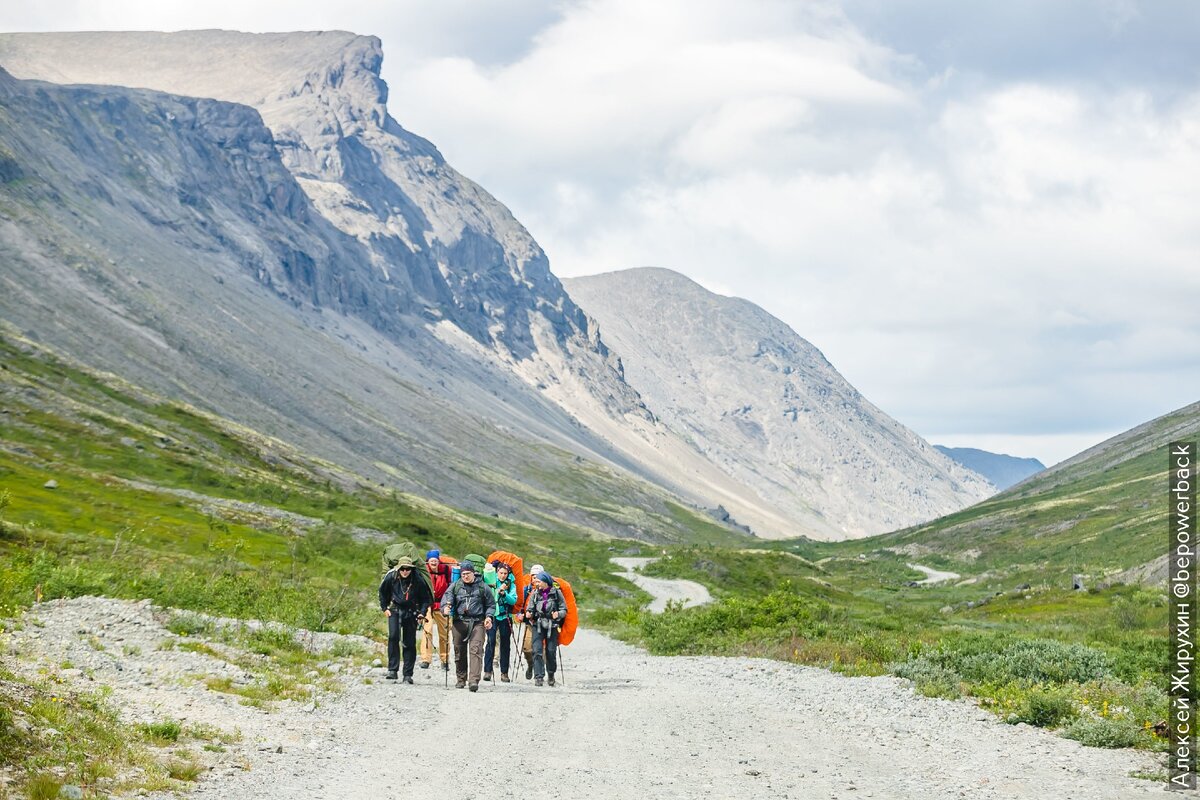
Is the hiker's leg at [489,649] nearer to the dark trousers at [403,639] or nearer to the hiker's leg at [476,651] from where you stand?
the hiker's leg at [476,651]

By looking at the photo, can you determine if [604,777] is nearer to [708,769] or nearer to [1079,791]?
[708,769]

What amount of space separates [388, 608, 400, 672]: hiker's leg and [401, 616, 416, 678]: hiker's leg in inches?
7.7

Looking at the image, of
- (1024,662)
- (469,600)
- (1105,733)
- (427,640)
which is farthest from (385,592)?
(1105,733)

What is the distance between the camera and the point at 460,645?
2295 centimetres

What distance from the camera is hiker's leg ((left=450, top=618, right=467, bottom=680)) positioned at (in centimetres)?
2288

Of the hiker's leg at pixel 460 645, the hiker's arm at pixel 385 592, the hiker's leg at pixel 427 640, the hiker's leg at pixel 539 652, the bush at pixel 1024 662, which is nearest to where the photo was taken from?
the bush at pixel 1024 662

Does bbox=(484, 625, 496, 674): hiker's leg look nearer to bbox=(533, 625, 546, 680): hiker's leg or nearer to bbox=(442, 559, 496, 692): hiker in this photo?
bbox=(533, 625, 546, 680): hiker's leg

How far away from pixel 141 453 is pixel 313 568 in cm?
4205

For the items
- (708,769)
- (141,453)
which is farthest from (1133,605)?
(141,453)

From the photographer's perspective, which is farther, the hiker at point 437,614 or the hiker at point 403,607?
the hiker at point 437,614

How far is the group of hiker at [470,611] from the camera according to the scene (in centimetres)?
2291

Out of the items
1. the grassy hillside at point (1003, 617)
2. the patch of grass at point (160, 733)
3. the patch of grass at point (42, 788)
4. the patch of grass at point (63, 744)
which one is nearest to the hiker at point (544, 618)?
the grassy hillside at point (1003, 617)

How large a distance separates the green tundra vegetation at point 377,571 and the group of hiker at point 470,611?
256 centimetres

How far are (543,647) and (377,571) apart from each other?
31513 millimetres
